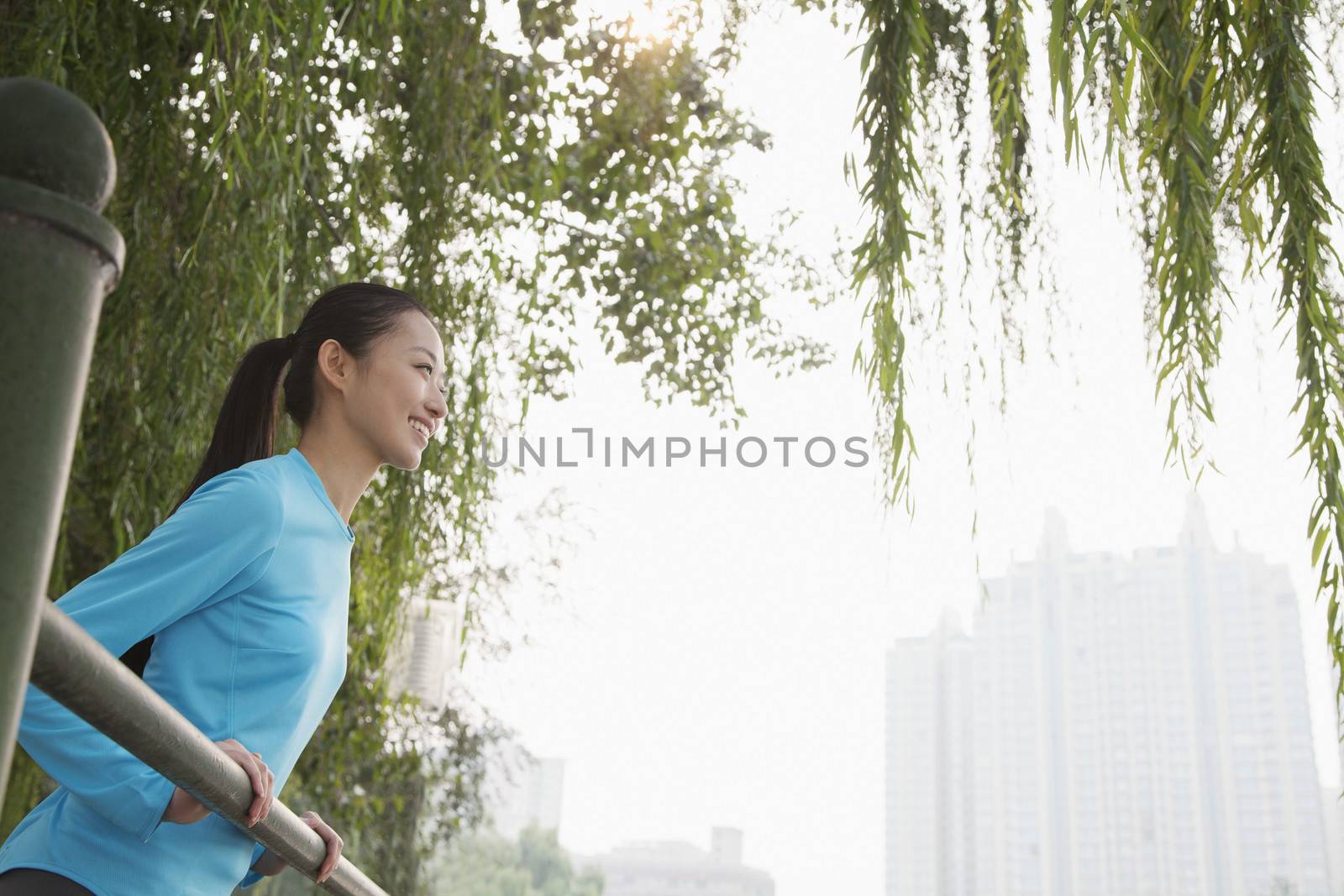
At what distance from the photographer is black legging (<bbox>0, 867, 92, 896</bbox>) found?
0.79 meters

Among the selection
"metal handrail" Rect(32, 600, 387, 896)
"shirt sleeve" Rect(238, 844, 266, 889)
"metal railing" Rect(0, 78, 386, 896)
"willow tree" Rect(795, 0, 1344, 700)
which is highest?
"willow tree" Rect(795, 0, 1344, 700)

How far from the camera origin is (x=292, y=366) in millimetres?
1182

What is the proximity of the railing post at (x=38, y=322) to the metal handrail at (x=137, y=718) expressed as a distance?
0.06 metres

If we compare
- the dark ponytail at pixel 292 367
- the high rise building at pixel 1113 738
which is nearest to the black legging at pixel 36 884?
the dark ponytail at pixel 292 367

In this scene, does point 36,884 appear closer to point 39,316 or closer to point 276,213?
point 39,316

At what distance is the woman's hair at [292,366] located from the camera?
3.67ft

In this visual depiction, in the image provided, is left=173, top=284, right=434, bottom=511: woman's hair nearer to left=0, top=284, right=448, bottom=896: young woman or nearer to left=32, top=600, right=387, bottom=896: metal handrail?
left=0, top=284, right=448, bottom=896: young woman

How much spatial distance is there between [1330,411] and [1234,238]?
702 millimetres

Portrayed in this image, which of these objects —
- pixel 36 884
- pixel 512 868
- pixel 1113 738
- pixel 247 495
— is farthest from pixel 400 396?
pixel 1113 738

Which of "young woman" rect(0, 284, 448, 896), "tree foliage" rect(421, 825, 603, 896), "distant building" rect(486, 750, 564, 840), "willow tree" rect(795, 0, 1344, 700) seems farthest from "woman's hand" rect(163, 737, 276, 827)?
"distant building" rect(486, 750, 564, 840)

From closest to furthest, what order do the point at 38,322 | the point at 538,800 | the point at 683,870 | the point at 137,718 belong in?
1. the point at 38,322
2. the point at 137,718
3. the point at 683,870
4. the point at 538,800

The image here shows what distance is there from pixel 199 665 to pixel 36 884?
0.17 m

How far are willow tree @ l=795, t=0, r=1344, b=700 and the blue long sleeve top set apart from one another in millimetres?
671

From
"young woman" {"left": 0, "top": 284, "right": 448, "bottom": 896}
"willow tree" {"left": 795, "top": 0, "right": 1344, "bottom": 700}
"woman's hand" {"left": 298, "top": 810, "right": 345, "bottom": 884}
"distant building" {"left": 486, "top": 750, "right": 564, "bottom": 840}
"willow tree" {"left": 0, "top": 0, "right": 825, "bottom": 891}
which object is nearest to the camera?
"young woman" {"left": 0, "top": 284, "right": 448, "bottom": 896}
